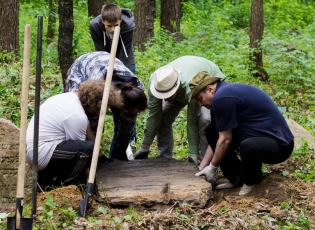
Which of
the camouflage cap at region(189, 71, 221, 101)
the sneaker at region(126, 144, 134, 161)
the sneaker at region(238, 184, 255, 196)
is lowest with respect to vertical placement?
the sneaker at region(126, 144, 134, 161)

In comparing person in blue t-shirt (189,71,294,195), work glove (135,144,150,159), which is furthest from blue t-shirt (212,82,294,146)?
work glove (135,144,150,159)

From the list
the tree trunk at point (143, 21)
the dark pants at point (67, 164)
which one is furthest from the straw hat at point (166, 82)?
the tree trunk at point (143, 21)

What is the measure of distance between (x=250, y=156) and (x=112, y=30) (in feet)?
7.30

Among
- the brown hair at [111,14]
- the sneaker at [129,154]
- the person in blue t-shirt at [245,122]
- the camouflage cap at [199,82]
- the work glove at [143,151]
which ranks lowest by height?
the sneaker at [129,154]

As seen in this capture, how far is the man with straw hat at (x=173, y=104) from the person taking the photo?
18.0 ft

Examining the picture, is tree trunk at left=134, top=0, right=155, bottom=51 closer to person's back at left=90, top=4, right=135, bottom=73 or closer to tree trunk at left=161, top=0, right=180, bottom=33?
tree trunk at left=161, top=0, right=180, bottom=33

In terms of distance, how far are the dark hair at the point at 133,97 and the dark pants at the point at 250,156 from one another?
0.71 m

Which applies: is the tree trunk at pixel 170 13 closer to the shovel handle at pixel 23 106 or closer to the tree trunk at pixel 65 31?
the tree trunk at pixel 65 31

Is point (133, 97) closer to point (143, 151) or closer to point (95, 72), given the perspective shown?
point (95, 72)

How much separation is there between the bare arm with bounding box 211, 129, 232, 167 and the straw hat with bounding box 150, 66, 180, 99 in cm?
69

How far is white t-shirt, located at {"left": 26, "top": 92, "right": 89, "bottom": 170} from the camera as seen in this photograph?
16.7 feet

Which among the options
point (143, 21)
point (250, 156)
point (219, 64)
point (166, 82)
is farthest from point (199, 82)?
point (143, 21)

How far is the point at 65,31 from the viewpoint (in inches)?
299

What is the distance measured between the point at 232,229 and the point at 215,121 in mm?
1318
